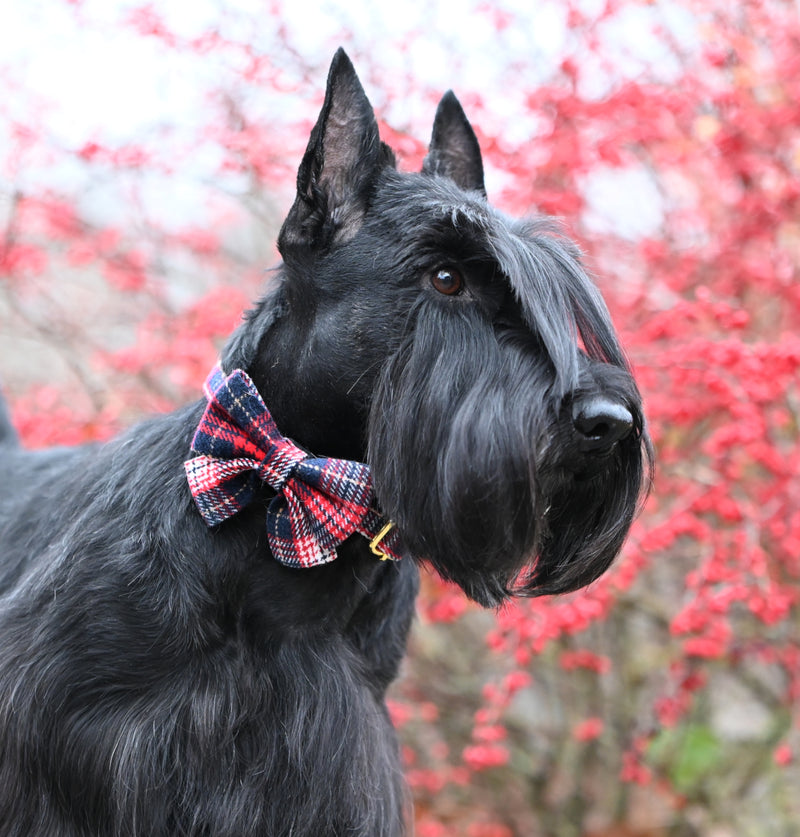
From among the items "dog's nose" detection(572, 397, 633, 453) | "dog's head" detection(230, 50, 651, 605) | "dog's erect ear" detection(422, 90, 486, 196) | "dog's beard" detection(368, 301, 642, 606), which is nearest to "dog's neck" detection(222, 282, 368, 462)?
"dog's head" detection(230, 50, 651, 605)

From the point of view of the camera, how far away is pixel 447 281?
2094mm

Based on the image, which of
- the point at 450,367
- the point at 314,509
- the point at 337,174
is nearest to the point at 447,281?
the point at 450,367

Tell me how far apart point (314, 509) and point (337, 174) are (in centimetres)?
76

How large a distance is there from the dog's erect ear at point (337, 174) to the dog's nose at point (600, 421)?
68cm

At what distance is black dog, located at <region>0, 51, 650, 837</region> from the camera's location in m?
2.04

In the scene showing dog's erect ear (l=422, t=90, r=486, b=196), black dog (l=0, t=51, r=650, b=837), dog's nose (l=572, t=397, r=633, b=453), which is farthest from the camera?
dog's erect ear (l=422, t=90, r=486, b=196)

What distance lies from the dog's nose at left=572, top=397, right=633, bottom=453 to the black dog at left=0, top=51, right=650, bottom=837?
0.01 metres

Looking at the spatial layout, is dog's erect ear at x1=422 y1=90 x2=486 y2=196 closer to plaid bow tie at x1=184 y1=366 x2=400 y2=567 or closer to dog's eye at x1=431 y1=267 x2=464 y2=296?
dog's eye at x1=431 y1=267 x2=464 y2=296

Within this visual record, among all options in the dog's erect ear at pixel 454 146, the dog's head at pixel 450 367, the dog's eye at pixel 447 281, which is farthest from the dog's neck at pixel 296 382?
the dog's erect ear at pixel 454 146

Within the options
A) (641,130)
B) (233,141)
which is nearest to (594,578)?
(641,130)

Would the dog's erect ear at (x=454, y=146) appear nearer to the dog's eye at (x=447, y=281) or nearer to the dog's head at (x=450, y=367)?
the dog's head at (x=450, y=367)

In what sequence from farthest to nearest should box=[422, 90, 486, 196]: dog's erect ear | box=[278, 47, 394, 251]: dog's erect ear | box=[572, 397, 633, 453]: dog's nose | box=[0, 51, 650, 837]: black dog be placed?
box=[422, 90, 486, 196]: dog's erect ear, box=[278, 47, 394, 251]: dog's erect ear, box=[0, 51, 650, 837]: black dog, box=[572, 397, 633, 453]: dog's nose

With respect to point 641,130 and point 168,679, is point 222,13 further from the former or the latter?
point 168,679

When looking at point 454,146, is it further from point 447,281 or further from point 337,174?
point 447,281
